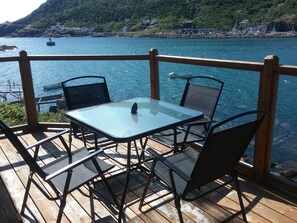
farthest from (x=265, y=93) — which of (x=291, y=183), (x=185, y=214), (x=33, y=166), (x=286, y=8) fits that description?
(x=286, y=8)

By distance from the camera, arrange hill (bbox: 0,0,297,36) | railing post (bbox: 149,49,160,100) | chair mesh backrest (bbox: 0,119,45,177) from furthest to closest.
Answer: hill (bbox: 0,0,297,36)
railing post (bbox: 149,49,160,100)
chair mesh backrest (bbox: 0,119,45,177)

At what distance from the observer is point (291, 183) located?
2.72 meters

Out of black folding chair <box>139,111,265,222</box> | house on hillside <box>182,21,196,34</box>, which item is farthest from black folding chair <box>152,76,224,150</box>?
house on hillside <box>182,21,196,34</box>

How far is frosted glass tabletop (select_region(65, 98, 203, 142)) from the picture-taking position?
2.26 m

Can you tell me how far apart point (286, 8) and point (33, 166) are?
53.2 meters

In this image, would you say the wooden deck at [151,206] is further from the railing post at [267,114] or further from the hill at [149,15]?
the hill at [149,15]

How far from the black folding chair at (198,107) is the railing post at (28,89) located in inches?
89.6

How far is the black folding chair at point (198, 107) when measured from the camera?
299cm

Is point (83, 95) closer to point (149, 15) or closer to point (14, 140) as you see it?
point (14, 140)

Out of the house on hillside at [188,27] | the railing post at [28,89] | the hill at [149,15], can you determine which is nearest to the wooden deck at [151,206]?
the railing post at [28,89]

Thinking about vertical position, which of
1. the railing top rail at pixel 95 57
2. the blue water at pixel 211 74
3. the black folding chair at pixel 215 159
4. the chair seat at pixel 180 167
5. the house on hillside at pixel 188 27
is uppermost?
the railing top rail at pixel 95 57

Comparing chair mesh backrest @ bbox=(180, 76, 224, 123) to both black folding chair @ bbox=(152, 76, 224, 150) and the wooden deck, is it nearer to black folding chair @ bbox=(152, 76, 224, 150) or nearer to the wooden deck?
black folding chair @ bbox=(152, 76, 224, 150)

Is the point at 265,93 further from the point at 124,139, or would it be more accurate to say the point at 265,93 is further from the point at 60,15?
the point at 60,15

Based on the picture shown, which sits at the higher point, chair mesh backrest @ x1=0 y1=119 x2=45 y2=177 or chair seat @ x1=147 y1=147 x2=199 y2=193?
chair mesh backrest @ x1=0 y1=119 x2=45 y2=177
